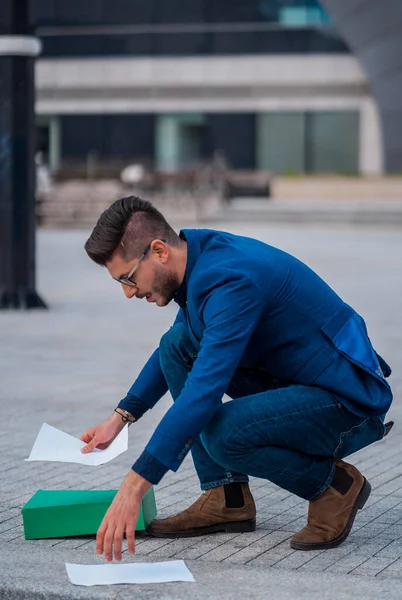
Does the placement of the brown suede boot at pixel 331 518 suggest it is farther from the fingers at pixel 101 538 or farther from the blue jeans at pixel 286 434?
the fingers at pixel 101 538

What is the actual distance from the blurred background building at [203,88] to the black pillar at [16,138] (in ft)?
111

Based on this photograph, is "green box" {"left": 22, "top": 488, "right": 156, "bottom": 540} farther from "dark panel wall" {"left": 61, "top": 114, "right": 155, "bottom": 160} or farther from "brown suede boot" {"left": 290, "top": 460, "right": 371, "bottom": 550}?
"dark panel wall" {"left": 61, "top": 114, "right": 155, "bottom": 160}

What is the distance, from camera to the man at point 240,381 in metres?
3.73

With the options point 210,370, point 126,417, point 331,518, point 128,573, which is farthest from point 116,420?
point 331,518

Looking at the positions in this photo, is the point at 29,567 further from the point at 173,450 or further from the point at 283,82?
the point at 283,82

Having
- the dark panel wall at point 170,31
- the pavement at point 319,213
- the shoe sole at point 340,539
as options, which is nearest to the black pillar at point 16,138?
the shoe sole at point 340,539

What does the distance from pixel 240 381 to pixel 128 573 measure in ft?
2.69

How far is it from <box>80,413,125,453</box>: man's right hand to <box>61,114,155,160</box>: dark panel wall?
140 feet

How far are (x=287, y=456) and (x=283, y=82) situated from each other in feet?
137

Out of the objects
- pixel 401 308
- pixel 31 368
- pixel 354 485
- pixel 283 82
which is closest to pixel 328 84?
pixel 283 82

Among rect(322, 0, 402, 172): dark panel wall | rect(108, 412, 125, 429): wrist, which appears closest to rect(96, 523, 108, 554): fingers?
rect(108, 412, 125, 429): wrist

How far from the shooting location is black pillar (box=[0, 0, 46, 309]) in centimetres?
1152

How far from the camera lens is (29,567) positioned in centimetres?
402

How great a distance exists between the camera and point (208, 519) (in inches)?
176
